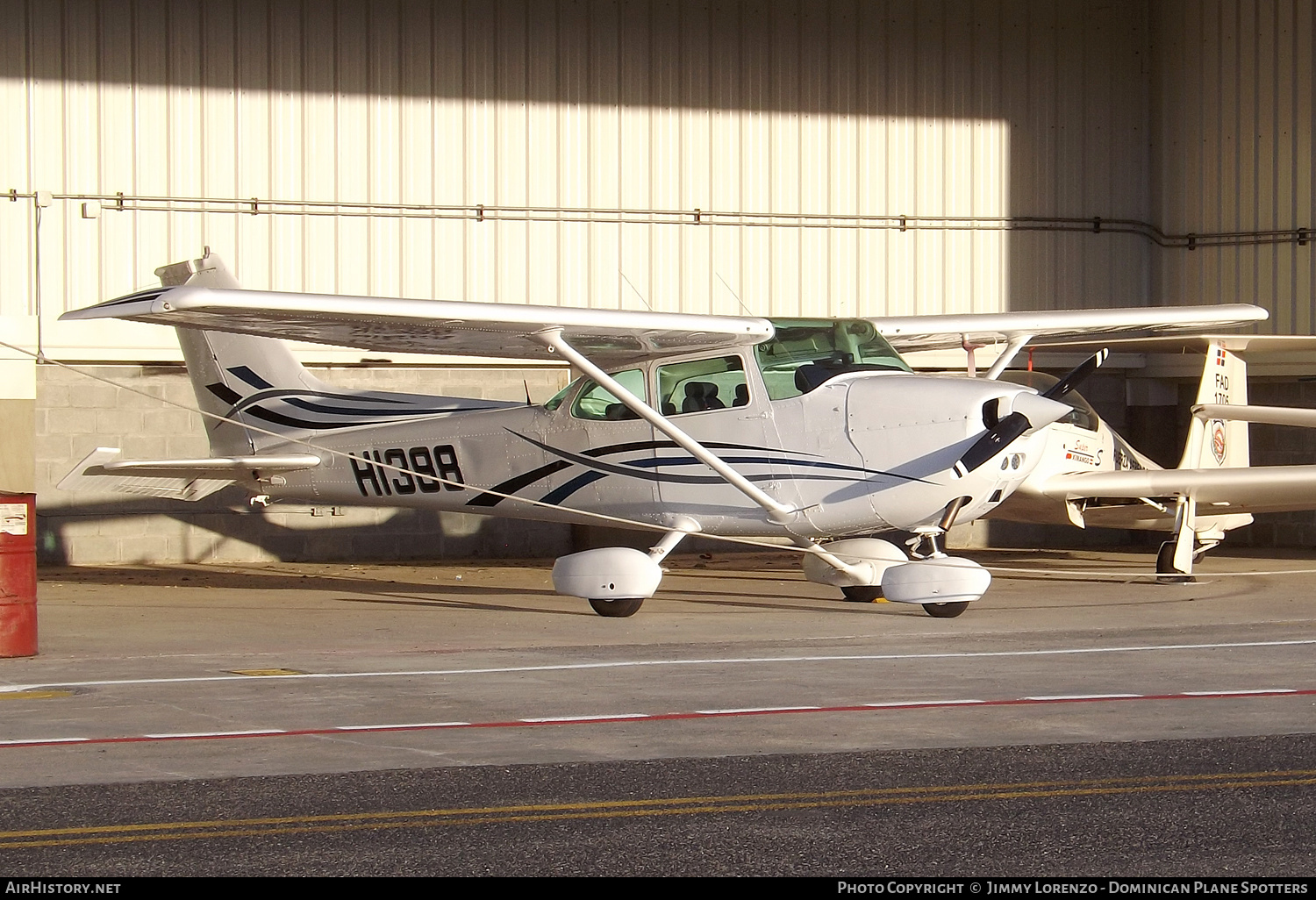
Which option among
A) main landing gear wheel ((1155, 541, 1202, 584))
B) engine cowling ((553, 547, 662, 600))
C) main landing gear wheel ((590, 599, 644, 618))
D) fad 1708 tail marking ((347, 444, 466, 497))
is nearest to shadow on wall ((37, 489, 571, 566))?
fad 1708 tail marking ((347, 444, 466, 497))

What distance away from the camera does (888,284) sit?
21578 millimetres

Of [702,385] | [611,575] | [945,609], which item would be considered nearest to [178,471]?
[611,575]

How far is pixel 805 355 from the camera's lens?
39.8 feet

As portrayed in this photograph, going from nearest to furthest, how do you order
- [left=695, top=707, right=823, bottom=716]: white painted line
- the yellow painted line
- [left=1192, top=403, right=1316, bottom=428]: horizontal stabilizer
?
the yellow painted line < [left=695, top=707, right=823, bottom=716]: white painted line < [left=1192, top=403, right=1316, bottom=428]: horizontal stabilizer

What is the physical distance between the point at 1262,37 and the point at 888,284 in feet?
19.7

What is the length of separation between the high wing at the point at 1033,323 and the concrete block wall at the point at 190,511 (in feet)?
21.6

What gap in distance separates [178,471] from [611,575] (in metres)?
4.71

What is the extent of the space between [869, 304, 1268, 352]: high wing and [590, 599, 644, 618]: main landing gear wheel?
3433 millimetres

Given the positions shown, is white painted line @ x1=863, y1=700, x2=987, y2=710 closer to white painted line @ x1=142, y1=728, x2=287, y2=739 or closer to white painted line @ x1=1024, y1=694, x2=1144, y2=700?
white painted line @ x1=1024, y1=694, x2=1144, y2=700

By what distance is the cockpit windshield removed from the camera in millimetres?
12070

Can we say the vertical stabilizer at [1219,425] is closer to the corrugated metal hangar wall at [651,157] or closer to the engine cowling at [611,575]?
the corrugated metal hangar wall at [651,157]

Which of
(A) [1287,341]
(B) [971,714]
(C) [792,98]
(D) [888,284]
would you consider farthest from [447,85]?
(B) [971,714]

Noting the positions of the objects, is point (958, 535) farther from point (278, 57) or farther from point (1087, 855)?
point (1087, 855)

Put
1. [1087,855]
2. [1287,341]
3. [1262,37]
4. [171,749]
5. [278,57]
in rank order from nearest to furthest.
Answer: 1. [1087,855]
2. [171,749]
3. [1287,341]
4. [278,57]
5. [1262,37]
